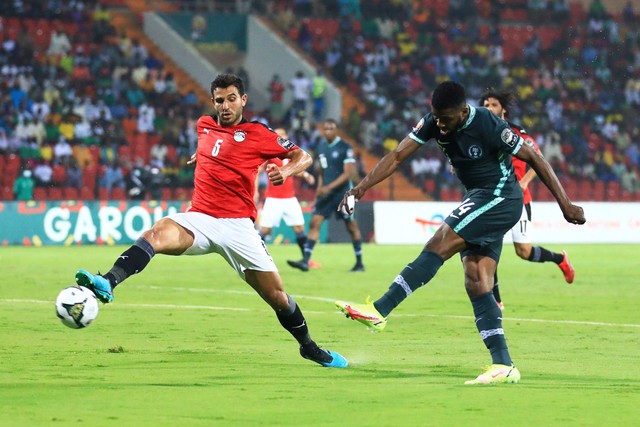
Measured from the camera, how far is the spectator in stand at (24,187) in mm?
28109

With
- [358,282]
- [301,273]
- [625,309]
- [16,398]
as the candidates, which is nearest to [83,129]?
[301,273]

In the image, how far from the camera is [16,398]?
6973 millimetres

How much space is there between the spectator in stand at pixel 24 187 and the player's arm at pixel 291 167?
19.9 m

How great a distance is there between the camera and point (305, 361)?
30.4ft

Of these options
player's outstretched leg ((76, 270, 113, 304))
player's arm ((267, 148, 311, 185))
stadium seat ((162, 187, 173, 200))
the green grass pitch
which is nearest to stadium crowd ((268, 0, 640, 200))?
stadium seat ((162, 187, 173, 200))

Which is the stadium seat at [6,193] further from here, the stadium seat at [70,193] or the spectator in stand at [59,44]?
the spectator in stand at [59,44]

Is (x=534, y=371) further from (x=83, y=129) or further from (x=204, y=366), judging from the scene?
(x=83, y=129)

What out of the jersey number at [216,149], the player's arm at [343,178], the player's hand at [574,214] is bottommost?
the player's arm at [343,178]

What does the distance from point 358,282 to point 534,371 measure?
9.30 metres

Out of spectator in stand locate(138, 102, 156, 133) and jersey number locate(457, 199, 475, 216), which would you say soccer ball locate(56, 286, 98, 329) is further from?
spectator in stand locate(138, 102, 156, 133)

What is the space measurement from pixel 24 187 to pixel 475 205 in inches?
845

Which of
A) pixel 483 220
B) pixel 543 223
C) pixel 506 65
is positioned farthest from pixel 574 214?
pixel 506 65

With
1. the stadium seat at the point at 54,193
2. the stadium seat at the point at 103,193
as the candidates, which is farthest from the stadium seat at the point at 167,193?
the stadium seat at the point at 54,193

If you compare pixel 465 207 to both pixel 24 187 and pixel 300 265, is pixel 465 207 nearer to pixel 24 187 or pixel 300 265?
pixel 300 265
